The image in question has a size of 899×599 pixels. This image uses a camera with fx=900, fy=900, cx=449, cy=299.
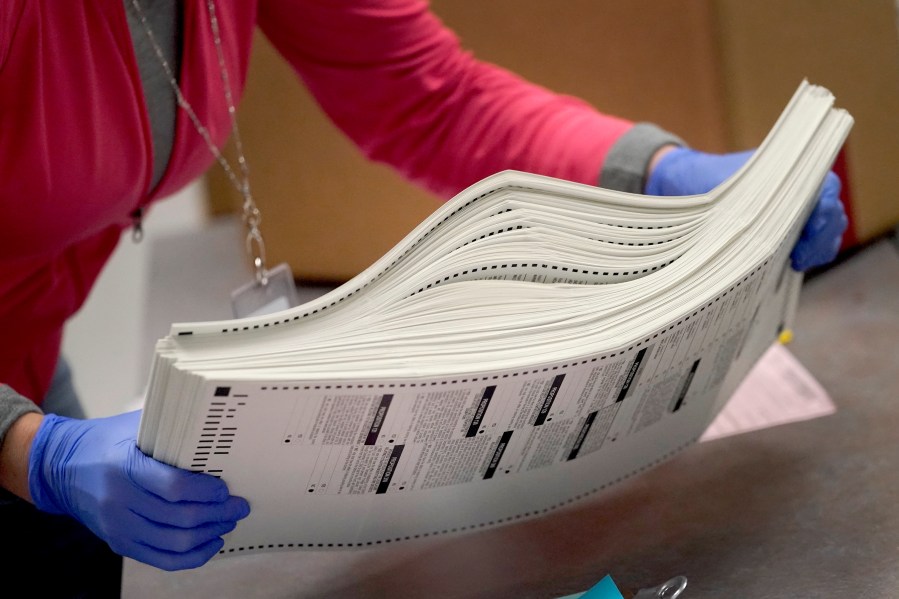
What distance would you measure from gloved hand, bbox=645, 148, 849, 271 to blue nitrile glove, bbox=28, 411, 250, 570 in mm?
464

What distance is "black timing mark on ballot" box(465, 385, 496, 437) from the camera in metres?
0.51

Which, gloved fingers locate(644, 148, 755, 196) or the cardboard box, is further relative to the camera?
the cardboard box

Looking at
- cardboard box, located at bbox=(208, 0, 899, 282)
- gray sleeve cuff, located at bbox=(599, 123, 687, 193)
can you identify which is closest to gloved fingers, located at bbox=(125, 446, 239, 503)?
cardboard box, located at bbox=(208, 0, 899, 282)

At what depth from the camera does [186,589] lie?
0.65m

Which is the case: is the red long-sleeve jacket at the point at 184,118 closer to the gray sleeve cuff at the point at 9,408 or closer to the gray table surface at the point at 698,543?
the gray sleeve cuff at the point at 9,408

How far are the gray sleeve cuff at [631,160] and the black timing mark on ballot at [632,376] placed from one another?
285 mm

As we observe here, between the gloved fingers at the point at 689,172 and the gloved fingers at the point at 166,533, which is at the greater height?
the gloved fingers at the point at 689,172

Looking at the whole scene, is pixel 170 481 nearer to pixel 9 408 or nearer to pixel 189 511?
pixel 189 511

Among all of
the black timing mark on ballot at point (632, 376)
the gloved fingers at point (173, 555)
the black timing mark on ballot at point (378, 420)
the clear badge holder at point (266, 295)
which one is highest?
the black timing mark on ballot at point (632, 376)

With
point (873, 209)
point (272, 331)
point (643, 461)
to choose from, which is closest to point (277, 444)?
point (272, 331)

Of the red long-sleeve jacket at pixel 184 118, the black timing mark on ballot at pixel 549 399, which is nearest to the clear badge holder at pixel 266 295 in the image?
the red long-sleeve jacket at pixel 184 118

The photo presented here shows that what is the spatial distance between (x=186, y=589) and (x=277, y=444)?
215mm

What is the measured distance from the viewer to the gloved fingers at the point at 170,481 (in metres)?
0.50

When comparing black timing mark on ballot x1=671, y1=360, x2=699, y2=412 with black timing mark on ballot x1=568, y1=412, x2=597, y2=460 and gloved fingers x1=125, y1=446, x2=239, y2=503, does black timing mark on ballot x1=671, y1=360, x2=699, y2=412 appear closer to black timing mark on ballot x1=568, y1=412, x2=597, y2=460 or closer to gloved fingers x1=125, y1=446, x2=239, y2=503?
black timing mark on ballot x1=568, y1=412, x2=597, y2=460
